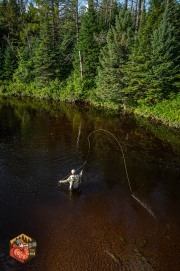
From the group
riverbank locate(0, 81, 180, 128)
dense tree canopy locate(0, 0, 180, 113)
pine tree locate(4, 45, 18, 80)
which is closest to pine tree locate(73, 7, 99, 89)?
dense tree canopy locate(0, 0, 180, 113)

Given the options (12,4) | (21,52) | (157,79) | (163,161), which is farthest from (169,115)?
(12,4)

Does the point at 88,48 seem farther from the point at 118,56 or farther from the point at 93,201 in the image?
the point at 93,201

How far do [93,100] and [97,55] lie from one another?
6.76 metres

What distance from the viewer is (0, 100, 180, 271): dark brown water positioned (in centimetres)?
951

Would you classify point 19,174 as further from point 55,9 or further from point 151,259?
point 55,9

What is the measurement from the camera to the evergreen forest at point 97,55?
88.3ft

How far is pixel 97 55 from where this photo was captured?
36406 mm

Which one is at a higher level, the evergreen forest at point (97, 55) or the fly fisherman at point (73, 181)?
the evergreen forest at point (97, 55)

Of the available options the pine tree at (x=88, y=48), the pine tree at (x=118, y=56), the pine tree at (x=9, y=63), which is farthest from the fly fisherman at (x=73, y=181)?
the pine tree at (x=9, y=63)

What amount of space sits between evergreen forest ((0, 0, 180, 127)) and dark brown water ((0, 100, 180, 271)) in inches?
263

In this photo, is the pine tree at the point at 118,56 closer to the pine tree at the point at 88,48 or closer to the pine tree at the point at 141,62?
the pine tree at the point at 141,62

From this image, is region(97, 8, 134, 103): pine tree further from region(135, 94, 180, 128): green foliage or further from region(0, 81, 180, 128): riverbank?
region(135, 94, 180, 128): green foliage

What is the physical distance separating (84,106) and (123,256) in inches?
1046

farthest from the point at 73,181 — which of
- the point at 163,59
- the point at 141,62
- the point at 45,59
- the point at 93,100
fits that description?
the point at 45,59
